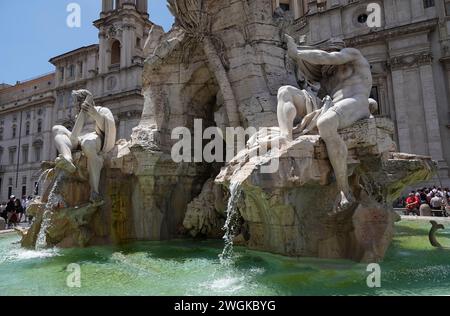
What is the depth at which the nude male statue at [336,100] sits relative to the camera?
480 centimetres

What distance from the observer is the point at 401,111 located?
2292 cm

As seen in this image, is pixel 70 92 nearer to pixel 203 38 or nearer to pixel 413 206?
pixel 203 38

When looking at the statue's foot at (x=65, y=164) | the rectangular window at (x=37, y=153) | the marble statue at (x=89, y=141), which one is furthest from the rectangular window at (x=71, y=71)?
the statue's foot at (x=65, y=164)

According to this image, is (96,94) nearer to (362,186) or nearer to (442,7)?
(442,7)

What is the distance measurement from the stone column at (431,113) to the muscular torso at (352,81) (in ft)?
63.8

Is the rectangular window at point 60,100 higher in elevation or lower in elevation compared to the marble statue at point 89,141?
higher

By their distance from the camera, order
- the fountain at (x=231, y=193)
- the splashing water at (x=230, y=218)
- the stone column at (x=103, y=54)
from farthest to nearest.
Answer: the stone column at (x=103, y=54) < the splashing water at (x=230, y=218) < the fountain at (x=231, y=193)

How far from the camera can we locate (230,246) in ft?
19.2

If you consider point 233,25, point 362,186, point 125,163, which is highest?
point 233,25

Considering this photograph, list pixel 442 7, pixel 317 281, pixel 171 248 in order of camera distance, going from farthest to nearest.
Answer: pixel 442 7 < pixel 171 248 < pixel 317 281

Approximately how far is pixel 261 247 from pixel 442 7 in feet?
81.3

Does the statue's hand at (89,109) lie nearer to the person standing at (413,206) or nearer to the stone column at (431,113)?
the person standing at (413,206)

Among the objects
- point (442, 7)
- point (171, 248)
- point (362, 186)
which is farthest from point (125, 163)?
point (442, 7)

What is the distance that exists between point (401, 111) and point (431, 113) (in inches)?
66.9
